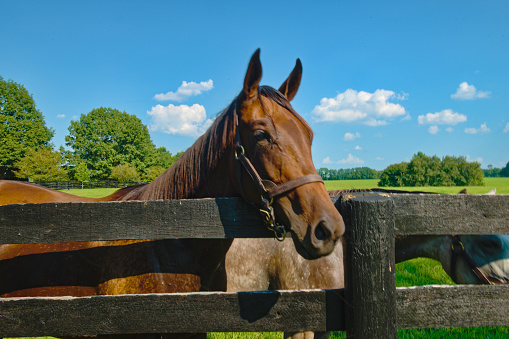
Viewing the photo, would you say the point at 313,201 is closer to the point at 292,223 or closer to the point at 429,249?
the point at 292,223

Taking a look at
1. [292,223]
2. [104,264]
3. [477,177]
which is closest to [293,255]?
[292,223]

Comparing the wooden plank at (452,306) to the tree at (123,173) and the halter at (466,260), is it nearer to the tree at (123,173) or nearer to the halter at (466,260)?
the halter at (466,260)

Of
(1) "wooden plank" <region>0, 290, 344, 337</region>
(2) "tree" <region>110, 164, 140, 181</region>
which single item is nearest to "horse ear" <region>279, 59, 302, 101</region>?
(1) "wooden plank" <region>0, 290, 344, 337</region>

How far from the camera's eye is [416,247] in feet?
11.5

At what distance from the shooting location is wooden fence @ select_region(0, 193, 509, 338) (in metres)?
1.49

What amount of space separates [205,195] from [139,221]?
2.78 feet

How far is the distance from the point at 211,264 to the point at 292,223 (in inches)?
37.9

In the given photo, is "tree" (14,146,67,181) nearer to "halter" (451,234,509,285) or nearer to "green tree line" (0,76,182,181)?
"green tree line" (0,76,182,181)

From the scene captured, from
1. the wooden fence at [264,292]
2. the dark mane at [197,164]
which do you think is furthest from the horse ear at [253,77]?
the wooden fence at [264,292]

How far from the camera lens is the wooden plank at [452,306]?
1556 millimetres

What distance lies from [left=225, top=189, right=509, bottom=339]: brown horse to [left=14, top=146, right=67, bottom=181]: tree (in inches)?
1858

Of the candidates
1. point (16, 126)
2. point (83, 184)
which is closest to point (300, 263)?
point (83, 184)

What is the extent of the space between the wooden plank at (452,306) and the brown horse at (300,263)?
1.72 meters

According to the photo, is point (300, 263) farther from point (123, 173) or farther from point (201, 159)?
point (123, 173)
